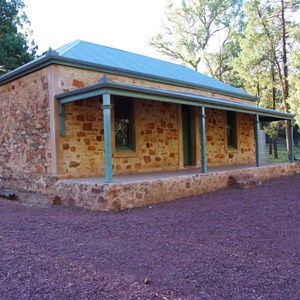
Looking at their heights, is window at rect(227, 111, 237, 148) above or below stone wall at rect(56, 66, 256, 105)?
below

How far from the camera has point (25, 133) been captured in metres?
9.30

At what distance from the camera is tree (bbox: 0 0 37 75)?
16922 millimetres

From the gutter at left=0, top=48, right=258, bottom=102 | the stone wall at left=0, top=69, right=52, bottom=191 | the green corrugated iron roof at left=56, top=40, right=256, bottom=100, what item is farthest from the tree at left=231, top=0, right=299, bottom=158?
the stone wall at left=0, top=69, right=52, bottom=191

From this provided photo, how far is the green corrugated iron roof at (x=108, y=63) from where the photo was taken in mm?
8548

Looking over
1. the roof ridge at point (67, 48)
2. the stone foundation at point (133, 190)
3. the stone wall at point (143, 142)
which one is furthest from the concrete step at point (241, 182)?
the roof ridge at point (67, 48)

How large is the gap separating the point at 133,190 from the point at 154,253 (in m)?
3.05

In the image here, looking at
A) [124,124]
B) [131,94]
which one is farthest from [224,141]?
[131,94]

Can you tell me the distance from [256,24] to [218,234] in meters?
16.9

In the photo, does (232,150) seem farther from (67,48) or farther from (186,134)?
(67,48)

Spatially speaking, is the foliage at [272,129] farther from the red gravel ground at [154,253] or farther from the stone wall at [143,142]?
the red gravel ground at [154,253]

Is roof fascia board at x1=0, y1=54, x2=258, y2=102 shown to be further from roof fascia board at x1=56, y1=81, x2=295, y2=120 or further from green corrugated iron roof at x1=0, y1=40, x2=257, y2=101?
roof fascia board at x1=56, y1=81, x2=295, y2=120

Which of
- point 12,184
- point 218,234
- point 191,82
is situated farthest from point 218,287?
point 191,82

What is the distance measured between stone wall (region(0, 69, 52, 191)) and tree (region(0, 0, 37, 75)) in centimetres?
746

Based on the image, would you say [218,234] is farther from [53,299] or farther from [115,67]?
[115,67]
